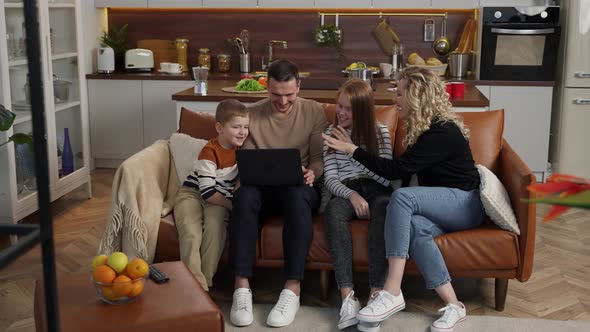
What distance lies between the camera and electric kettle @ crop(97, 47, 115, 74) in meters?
6.18

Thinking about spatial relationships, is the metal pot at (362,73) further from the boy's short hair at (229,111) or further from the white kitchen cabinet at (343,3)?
the boy's short hair at (229,111)

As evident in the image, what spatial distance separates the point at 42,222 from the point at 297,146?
2.89m

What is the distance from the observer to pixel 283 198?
3494 millimetres

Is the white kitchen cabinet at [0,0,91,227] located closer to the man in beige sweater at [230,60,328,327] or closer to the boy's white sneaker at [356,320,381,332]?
the man in beige sweater at [230,60,328,327]

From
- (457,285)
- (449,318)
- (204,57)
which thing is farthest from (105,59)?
(449,318)

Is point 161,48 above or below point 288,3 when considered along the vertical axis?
below

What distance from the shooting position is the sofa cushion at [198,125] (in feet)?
13.0

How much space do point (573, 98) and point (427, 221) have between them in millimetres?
2827

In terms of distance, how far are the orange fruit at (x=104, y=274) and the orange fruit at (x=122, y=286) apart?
2 centimetres

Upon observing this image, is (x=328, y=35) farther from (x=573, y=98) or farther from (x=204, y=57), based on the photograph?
(x=573, y=98)

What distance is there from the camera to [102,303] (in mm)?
2711

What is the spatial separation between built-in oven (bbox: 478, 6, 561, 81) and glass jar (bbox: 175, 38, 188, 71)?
235 cm

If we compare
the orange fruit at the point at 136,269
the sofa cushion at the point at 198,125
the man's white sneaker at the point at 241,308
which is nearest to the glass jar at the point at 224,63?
the sofa cushion at the point at 198,125

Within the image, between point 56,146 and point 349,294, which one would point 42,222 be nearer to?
point 349,294
